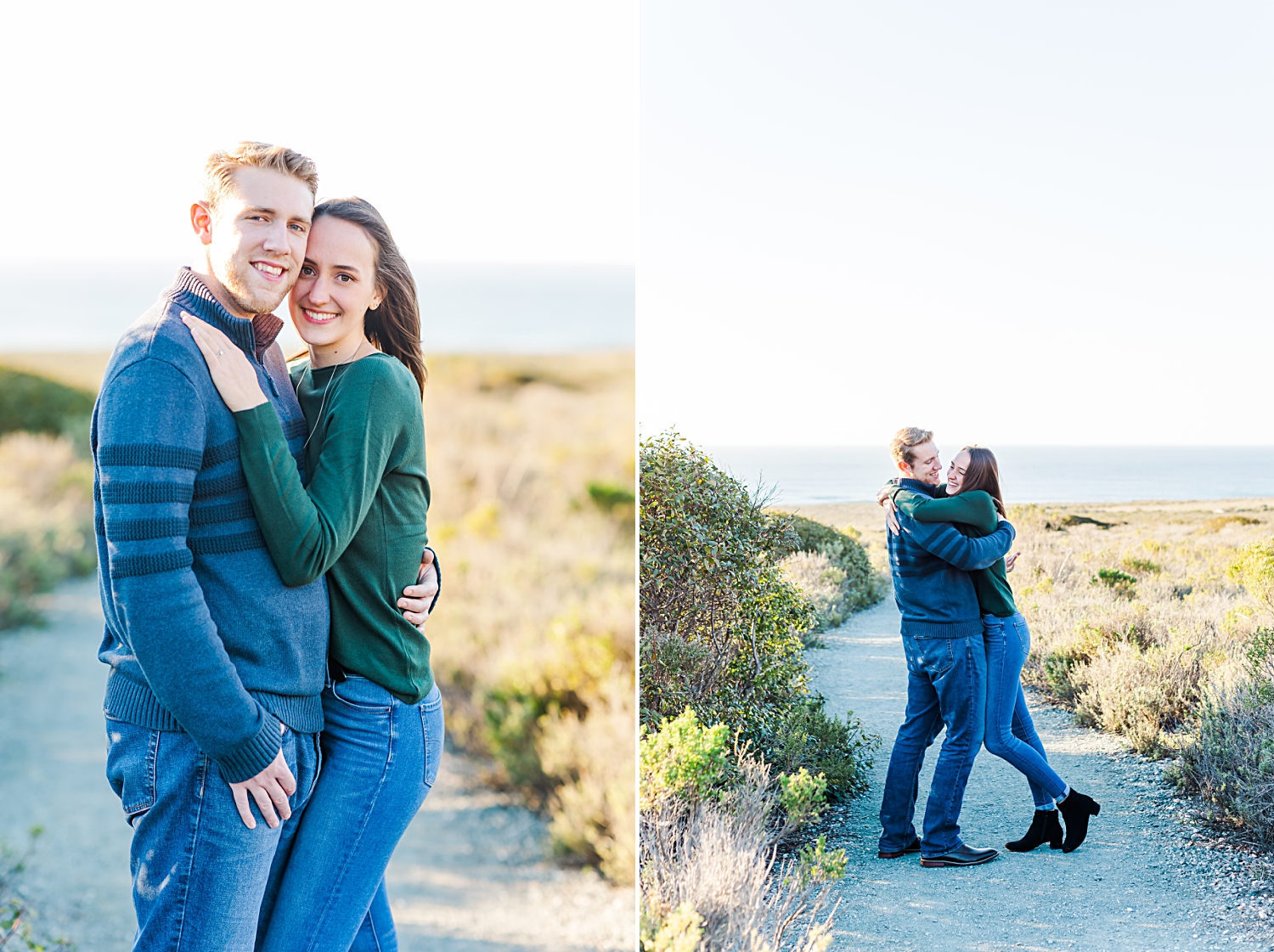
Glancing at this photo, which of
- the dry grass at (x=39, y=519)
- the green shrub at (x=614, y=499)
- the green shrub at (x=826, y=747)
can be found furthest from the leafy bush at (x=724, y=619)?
the dry grass at (x=39, y=519)

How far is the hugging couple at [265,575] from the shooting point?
1331 millimetres

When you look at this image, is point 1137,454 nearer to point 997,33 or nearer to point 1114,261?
point 1114,261

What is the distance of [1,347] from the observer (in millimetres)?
10617

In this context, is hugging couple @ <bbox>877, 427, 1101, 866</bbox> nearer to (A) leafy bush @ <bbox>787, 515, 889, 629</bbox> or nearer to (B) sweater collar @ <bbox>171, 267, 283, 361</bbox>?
(A) leafy bush @ <bbox>787, 515, 889, 629</bbox>

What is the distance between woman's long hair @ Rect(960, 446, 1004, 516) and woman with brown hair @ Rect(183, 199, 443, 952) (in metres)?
1.72

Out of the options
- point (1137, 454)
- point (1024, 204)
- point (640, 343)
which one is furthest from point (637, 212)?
point (1137, 454)

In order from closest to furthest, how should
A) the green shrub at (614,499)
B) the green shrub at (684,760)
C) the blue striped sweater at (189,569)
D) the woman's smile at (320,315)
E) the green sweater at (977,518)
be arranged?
the blue striped sweater at (189,569) → the woman's smile at (320,315) → the green sweater at (977,518) → the green shrub at (684,760) → the green shrub at (614,499)

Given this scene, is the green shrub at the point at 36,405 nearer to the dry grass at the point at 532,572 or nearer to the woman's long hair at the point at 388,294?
the dry grass at the point at 532,572

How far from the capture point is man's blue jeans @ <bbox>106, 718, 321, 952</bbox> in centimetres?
139

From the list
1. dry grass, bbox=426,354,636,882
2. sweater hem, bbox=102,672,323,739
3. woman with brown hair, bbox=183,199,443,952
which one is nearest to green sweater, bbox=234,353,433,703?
woman with brown hair, bbox=183,199,443,952

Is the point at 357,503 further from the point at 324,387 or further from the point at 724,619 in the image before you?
the point at 724,619

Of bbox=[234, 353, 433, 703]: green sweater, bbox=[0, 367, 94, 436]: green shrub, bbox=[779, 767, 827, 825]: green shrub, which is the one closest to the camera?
bbox=[234, 353, 433, 703]: green sweater

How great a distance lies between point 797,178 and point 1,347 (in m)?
10.7

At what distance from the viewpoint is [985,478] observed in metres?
2.77
